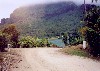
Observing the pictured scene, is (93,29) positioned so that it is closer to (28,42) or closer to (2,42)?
(2,42)

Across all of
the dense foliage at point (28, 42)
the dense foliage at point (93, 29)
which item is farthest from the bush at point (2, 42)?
the dense foliage at point (28, 42)

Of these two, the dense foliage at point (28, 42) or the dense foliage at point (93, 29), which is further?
the dense foliage at point (28, 42)

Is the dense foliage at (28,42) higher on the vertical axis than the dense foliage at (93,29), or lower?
lower

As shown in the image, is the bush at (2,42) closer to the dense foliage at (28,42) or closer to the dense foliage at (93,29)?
the dense foliage at (93,29)

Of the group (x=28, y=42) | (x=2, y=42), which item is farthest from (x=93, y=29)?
(x=28, y=42)

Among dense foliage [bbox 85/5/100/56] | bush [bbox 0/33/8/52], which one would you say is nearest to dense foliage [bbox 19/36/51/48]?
bush [bbox 0/33/8/52]

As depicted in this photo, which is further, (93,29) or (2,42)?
(2,42)

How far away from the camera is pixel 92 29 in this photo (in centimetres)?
2639

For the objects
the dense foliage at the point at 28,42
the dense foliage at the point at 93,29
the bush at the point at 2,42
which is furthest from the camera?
the dense foliage at the point at 28,42

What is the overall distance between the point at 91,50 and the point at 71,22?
275 ft

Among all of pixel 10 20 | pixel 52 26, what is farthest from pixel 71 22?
pixel 10 20

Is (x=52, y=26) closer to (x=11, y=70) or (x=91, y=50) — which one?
(x=91, y=50)

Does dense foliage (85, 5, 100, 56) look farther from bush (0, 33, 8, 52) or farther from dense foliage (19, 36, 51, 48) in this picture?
dense foliage (19, 36, 51, 48)

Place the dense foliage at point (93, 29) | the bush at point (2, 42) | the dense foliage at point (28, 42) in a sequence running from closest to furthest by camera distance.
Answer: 1. the dense foliage at point (93, 29)
2. the bush at point (2, 42)
3. the dense foliage at point (28, 42)
